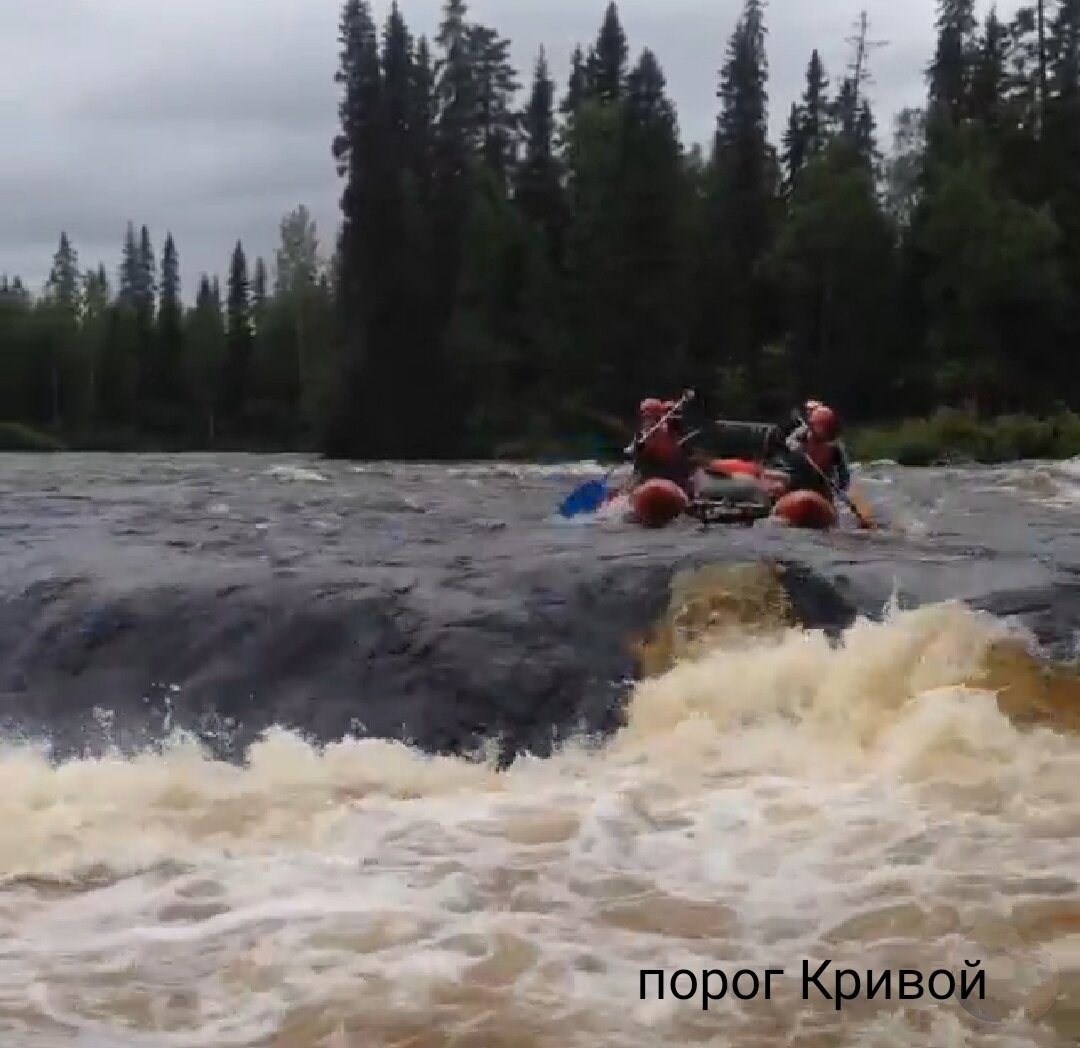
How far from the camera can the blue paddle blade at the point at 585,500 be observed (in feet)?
43.6

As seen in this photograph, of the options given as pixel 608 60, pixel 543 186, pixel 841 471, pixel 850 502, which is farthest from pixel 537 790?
pixel 608 60

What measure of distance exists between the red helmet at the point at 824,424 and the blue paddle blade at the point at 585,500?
6.40ft

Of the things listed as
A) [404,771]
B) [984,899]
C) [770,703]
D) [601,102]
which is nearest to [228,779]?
[404,771]

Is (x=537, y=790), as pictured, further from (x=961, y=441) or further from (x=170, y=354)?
(x=170, y=354)

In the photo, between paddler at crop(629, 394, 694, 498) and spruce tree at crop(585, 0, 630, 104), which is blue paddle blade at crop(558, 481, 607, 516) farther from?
spruce tree at crop(585, 0, 630, 104)

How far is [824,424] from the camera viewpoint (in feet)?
40.7

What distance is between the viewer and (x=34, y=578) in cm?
A: 955

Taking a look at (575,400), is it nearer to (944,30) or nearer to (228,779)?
(944,30)

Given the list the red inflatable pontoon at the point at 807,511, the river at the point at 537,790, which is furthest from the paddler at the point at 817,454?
the river at the point at 537,790

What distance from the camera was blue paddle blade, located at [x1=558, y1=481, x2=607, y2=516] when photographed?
13.3 m

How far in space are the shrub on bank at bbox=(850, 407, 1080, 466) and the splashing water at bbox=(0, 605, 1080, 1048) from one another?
22.1m

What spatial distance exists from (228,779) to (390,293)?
3602cm

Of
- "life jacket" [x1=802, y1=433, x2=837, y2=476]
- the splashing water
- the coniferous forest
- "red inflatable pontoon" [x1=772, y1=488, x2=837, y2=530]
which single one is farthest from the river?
the coniferous forest

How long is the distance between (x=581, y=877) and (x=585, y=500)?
26.9 ft
